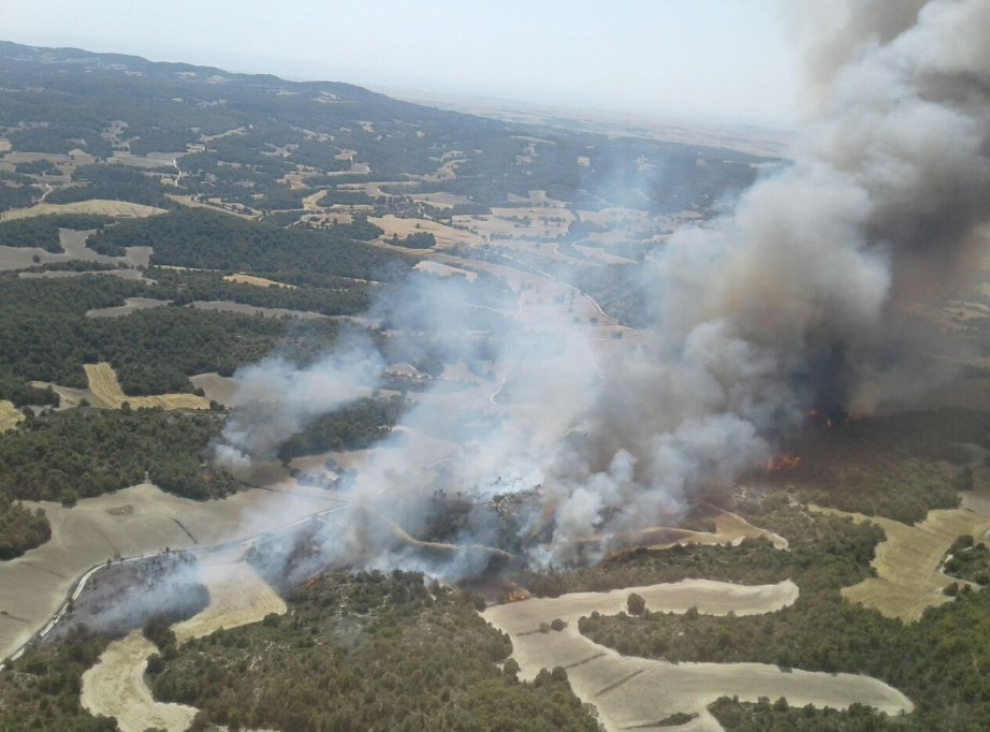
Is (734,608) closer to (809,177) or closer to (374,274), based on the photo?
(809,177)

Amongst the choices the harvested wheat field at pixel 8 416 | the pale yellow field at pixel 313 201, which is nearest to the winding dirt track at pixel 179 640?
the harvested wheat field at pixel 8 416

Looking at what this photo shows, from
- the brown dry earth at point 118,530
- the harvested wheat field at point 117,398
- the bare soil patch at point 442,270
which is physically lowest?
the brown dry earth at point 118,530

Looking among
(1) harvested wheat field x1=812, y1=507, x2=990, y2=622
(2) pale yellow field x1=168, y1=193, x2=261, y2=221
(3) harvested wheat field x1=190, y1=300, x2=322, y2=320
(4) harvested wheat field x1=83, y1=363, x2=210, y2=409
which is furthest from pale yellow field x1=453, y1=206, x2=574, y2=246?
(1) harvested wheat field x1=812, y1=507, x2=990, y2=622

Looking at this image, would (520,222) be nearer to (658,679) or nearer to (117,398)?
(117,398)

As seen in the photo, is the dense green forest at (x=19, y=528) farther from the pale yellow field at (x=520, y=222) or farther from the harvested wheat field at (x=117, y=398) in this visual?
the pale yellow field at (x=520, y=222)

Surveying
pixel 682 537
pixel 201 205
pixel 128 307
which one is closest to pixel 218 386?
pixel 128 307

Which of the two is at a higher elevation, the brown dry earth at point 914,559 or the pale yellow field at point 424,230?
the pale yellow field at point 424,230

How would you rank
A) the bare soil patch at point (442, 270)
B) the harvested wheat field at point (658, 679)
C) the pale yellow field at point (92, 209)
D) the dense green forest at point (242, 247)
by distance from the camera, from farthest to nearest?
the pale yellow field at point (92, 209) < the bare soil patch at point (442, 270) < the dense green forest at point (242, 247) < the harvested wheat field at point (658, 679)
